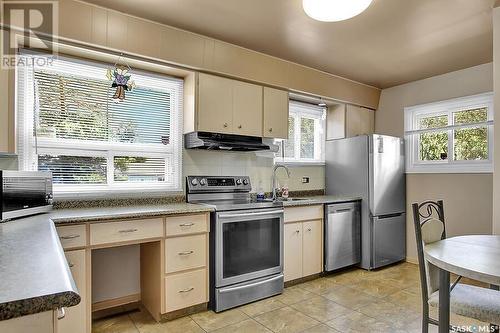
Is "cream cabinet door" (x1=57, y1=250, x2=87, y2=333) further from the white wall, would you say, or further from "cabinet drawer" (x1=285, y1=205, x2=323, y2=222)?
the white wall

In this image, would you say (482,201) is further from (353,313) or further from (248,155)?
(248,155)

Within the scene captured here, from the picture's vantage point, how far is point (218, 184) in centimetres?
327

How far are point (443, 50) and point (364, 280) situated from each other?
8.51 feet

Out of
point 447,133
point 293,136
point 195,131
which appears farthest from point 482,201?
point 195,131

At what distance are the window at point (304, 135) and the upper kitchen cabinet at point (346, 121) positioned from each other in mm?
117

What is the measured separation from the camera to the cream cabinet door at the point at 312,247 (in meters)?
3.35

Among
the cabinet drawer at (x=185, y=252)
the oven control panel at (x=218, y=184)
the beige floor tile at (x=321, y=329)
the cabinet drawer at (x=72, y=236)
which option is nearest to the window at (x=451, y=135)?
the oven control panel at (x=218, y=184)

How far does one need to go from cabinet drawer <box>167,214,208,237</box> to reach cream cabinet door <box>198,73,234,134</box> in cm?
86

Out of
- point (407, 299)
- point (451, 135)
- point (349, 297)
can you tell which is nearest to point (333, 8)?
point (349, 297)

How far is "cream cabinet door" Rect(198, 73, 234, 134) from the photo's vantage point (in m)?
2.92

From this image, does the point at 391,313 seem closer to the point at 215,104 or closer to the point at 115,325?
the point at 115,325

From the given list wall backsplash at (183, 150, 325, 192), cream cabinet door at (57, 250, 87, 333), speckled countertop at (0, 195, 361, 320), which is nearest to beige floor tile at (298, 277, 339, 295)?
wall backsplash at (183, 150, 325, 192)

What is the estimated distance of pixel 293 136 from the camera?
4.07 metres

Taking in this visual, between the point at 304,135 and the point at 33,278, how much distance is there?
147 inches
